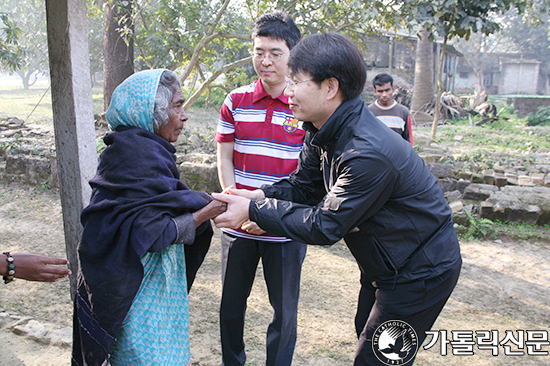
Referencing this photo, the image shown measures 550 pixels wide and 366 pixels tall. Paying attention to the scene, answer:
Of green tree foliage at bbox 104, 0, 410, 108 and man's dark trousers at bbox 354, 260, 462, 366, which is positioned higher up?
green tree foliage at bbox 104, 0, 410, 108

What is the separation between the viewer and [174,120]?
195cm

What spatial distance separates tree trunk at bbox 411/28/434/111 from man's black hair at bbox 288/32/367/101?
16039mm

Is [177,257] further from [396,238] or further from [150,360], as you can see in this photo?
[396,238]

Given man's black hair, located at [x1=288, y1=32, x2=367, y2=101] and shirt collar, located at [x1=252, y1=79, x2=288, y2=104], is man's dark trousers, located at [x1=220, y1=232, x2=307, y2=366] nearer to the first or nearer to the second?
shirt collar, located at [x1=252, y1=79, x2=288, y2=104]

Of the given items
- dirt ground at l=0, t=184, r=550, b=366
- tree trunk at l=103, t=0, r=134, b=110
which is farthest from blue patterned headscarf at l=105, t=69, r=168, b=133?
tree trunk at l=103, t=0, r=134, b=110

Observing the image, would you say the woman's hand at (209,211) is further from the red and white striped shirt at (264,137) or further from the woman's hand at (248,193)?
the red and white striped shirt at (264,137)

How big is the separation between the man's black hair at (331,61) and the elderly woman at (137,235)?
0.61m

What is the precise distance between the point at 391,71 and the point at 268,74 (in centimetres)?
2164

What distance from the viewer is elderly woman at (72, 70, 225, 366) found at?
1725mm

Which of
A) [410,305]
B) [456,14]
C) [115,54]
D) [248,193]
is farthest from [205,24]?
[410,305]

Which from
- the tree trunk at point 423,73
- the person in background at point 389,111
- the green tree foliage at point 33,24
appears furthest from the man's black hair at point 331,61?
the green tree foliage at point 33,24

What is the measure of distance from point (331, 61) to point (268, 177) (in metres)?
1.00

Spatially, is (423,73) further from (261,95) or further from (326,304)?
(261,95)

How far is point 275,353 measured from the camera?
253 cm
